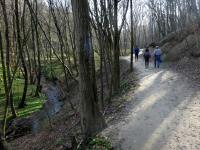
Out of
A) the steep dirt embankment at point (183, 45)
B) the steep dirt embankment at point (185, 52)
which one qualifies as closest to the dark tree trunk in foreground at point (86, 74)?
the steep dirt embankment at point (185, 52)

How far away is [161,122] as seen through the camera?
1016cm

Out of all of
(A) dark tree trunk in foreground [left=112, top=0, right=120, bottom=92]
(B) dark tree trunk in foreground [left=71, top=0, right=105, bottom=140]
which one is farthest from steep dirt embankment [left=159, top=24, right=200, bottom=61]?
(B) dark tree trunk in foreground [left=71, top=0, right=105, bottom=140]

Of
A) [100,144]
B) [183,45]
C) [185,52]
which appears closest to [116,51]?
[100,144]

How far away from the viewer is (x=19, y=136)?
16969 millimetres

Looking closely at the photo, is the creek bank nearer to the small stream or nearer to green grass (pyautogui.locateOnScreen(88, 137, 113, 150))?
the small stream

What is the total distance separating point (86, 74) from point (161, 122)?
326 cm

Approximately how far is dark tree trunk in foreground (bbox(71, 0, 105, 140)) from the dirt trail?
0.58 meters

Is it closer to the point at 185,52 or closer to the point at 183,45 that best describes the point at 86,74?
the point at 185,52

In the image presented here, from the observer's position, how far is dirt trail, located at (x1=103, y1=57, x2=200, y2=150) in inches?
327

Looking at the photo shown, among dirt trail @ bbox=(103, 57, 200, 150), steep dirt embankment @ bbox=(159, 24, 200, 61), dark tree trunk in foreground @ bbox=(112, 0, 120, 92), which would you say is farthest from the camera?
steep dirt embankment @ bbox=(159, 24, 200, 61)

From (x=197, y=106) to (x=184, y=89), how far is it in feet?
12.2

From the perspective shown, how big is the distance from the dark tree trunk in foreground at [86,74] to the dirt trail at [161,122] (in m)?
0.58

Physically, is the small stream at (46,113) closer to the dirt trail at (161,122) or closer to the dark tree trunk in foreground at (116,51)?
the dark tree trunk in foreground at (116,51)

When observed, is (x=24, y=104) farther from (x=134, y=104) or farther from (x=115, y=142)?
(x=115, y=142)
